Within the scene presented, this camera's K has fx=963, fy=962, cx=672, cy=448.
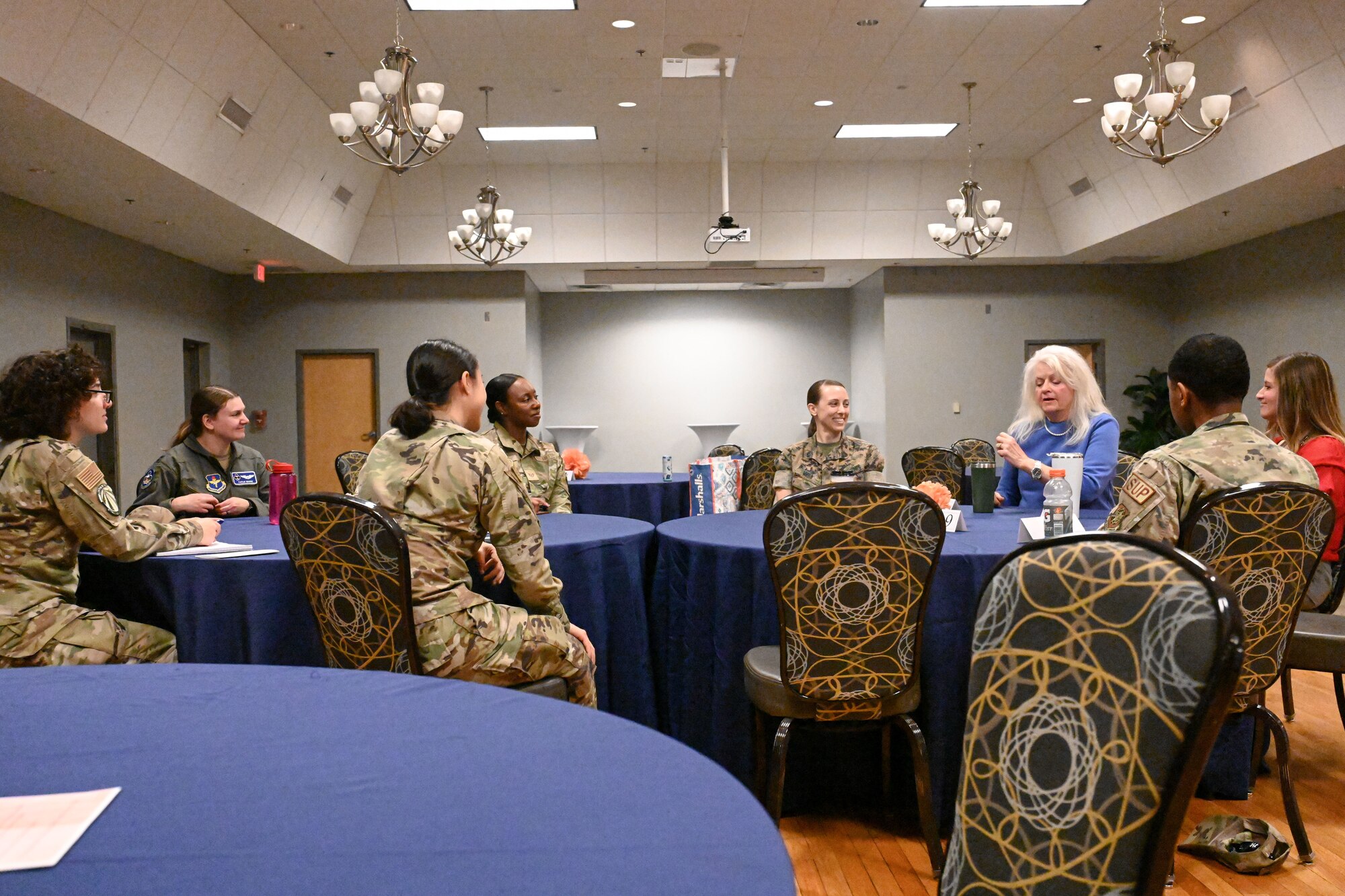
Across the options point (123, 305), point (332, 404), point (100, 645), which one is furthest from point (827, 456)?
point (332, 404)

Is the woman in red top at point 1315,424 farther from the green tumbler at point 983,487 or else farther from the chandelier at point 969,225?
the chandelier at point 969,225

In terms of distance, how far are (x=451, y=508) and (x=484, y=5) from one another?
513 cm

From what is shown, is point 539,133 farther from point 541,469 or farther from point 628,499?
point 541,469

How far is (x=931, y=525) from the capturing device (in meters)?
2.33

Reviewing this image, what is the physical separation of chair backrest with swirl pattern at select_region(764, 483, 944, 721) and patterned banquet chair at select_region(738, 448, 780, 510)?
335cm

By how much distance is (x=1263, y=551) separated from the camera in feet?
7.45

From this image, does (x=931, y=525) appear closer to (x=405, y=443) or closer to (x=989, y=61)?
(x=405, y=443)

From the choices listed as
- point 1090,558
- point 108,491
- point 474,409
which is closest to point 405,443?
point 474,409

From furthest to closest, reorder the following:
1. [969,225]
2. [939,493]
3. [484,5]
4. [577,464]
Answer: [969,225]
[577,464]
[484,5]
[939,493]

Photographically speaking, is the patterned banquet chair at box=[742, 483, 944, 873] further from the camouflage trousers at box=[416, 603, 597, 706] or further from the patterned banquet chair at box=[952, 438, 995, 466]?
the patterned banquet chair at box=[952, 438, 995, 466]

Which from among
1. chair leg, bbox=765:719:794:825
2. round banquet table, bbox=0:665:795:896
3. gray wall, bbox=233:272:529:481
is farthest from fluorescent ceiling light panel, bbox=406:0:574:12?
round banquet table, bbox=0:665:795:896

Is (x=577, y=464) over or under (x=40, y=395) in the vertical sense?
under

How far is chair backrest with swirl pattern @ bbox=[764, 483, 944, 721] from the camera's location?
2.31 m

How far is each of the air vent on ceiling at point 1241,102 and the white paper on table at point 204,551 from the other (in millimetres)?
7146
